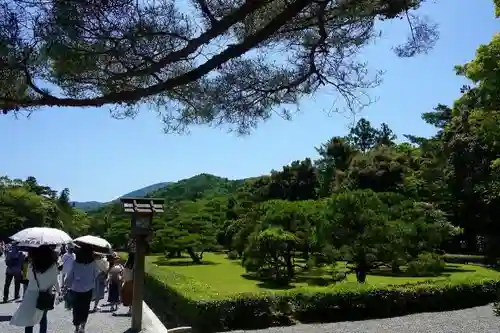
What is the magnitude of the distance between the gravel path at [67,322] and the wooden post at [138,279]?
0.23 m

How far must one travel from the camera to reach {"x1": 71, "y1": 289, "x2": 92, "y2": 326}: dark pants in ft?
18.7

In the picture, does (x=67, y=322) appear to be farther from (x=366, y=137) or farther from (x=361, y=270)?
(x=366, y=137)

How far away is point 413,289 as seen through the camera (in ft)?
36.8

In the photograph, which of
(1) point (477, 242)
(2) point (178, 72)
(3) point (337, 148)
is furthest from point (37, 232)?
(3) point (337, 148)

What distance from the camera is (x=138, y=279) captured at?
6.96m

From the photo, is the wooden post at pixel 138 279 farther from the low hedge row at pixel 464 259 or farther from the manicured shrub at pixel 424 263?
the low hedge row at pixel 464 259

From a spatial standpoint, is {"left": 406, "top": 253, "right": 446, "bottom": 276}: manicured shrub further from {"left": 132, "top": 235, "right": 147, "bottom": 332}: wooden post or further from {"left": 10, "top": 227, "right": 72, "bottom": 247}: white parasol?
{"left": 10, "top": 227, "right": 72, "bottom": 247}: white parasol

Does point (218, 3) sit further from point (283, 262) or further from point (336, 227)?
point (283, 262)

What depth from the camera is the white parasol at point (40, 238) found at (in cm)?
582

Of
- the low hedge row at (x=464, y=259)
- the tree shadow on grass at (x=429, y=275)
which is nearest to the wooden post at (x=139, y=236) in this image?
the tree shadow on grass at (x=429, y=275)

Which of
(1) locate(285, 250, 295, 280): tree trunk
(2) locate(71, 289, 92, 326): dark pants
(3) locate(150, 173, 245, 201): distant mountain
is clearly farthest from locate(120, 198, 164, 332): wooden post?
(3) locate(150, 173, 245, 201): distant mountain

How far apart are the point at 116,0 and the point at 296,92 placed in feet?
5.78

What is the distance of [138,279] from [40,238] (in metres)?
1.48

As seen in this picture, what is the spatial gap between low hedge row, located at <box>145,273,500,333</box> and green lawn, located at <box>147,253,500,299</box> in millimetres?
162
